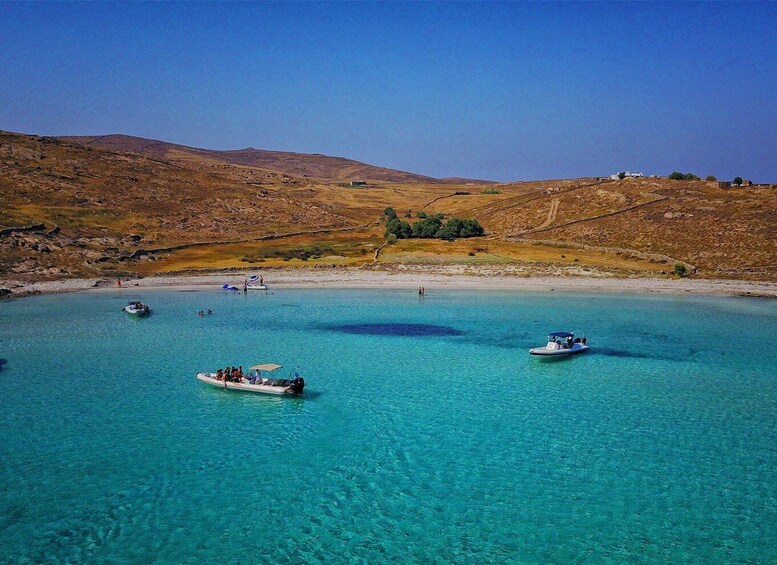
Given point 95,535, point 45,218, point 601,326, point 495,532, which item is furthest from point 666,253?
point 45,218

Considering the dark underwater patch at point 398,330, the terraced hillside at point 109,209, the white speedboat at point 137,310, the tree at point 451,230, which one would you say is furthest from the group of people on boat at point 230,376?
the tree at point 451,230

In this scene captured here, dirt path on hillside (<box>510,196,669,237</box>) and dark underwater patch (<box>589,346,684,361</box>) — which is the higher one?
dirt path on hillside (<box>510,196,669,237</box>)

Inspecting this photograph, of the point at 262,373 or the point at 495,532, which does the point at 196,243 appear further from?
the point at 495,532

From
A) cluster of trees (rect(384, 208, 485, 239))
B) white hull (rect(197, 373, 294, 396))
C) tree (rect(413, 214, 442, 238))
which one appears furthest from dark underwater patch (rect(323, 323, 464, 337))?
tree (rect(413, 214, 442, 238))

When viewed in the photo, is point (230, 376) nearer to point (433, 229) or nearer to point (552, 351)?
point (552, 351)

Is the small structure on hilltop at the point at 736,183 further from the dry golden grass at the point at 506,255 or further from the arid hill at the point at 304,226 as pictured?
the dry golden grass at the point at 506,255

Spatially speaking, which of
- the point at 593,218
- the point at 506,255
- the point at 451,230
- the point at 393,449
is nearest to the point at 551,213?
the point at 593,218

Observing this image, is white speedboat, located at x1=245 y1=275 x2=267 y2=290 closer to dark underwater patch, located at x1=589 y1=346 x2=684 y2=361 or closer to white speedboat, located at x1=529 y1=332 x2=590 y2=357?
white speedboat, located at x1=529 y1=332 x2=590 y2=357
